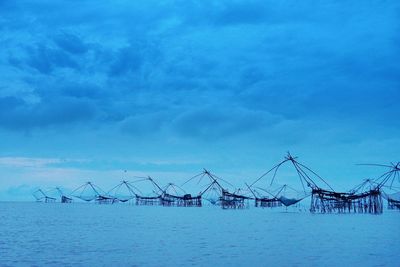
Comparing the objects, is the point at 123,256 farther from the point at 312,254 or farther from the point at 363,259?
the point at 363,259

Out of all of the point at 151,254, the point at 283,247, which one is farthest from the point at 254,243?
the point at 151,254

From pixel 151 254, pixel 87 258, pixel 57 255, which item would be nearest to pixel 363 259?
pixel 151 254

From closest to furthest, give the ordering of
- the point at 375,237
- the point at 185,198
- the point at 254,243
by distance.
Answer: the point at 254,243 → the point at 375,237 → the point at 185,198

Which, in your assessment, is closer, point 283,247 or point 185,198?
point 283,247

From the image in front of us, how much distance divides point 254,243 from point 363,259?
728cm

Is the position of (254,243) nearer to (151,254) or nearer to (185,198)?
(151,254)

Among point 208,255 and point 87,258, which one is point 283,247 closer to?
point 208,255

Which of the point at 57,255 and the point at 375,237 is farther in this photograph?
the point at 375,237

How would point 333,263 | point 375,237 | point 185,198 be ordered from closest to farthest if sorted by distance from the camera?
point 333,263 < point 375,237 < point 185,198

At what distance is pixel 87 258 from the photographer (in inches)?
794

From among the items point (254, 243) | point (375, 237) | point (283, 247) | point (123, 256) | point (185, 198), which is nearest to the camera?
point (123, 256)

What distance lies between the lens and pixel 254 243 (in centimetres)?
2669

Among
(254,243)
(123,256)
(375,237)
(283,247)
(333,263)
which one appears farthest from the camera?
(375,237)

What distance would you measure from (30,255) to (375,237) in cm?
2012
